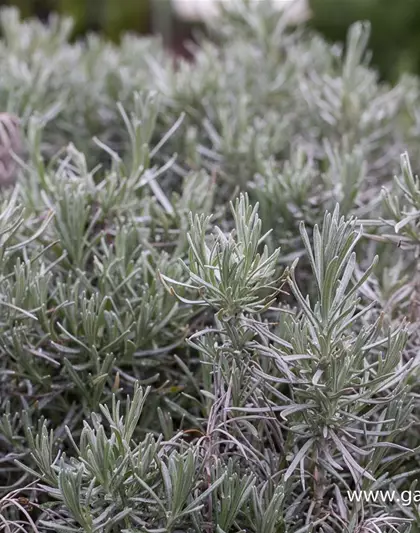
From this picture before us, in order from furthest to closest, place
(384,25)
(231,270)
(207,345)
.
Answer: (384,25)
(207,345)
(231,270)

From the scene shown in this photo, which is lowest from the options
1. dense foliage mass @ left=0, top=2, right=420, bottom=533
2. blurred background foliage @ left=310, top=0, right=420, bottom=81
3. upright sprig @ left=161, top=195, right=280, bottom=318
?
blurred background foliage @ left=310, top=0, right=420, bottom=81

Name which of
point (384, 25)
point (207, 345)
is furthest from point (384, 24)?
point (207, 345)

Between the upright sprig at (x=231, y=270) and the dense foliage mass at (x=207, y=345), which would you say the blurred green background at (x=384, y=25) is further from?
the upright sprig at (x=231, y=270)

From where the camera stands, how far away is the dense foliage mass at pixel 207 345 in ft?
4.25

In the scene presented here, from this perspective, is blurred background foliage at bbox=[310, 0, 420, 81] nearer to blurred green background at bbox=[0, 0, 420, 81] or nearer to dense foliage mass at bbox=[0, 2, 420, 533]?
blurred green background at bbox=[0, 0, 420, 81]

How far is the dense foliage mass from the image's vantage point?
4.25 ft

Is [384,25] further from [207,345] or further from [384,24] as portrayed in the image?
[207,345]

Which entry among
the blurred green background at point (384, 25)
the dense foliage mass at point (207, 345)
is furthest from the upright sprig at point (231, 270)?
the blurred green background at point (384, 25)

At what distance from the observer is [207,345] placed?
1.43 m

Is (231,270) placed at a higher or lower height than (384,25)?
higher

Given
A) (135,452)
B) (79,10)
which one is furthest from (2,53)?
(79,10)

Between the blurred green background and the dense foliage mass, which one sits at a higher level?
the dense foliage mass

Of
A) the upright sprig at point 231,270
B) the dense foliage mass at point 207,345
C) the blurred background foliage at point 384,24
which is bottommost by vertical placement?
the blurred background foliage at point 384,24

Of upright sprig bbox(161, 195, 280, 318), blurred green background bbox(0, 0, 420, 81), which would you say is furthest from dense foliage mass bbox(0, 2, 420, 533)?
blurred green background bbox(0, 0, 420, 81)
